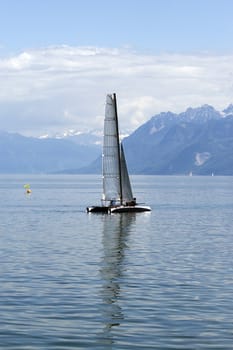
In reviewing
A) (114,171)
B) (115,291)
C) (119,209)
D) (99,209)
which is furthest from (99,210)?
(115,291)

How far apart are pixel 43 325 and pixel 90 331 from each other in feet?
7.81

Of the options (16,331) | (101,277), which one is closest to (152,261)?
(101,277)

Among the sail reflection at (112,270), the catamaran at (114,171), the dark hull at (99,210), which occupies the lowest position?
the sail reflection at (112,270)

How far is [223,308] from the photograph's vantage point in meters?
37.0

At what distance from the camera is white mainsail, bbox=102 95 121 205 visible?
112m

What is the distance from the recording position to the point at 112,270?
50.4 meters

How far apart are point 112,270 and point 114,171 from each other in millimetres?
64753

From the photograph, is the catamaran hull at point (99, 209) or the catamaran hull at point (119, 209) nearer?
the catamaran hull at point (119, 209)

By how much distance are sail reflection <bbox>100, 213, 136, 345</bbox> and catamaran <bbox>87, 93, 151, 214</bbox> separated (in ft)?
51.3

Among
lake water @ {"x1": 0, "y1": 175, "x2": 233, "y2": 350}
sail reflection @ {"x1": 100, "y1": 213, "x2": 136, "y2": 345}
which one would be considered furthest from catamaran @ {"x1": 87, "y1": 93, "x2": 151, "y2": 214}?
lake water @ {"x1": 0, "y1": 175, "x2": 233, "y2": 350}

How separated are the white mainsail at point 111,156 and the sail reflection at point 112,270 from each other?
1662 centimetres

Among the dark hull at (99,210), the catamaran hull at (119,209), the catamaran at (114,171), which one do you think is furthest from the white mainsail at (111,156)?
the catamaran hull at (119,209)

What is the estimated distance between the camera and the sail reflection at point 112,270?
3425 centimetres

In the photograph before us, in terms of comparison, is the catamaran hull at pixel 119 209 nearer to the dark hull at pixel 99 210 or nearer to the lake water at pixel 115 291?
the dark hull at pixel 99 210
